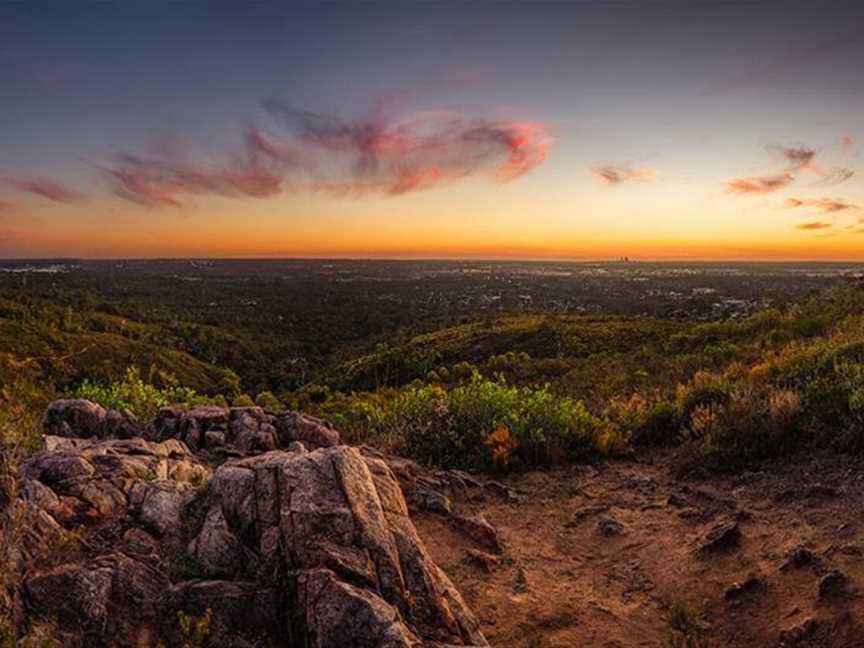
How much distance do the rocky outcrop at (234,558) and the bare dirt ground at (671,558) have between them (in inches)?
42.8

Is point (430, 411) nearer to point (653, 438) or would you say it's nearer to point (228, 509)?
point (653, 438)

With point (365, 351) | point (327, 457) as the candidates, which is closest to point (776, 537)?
point (327, 457)

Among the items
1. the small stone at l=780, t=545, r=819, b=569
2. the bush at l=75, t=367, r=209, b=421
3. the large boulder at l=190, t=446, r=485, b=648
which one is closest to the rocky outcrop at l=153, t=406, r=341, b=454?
the bush at l=75, t=367, r=209, b=421

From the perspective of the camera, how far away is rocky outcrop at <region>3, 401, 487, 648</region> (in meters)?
4.37

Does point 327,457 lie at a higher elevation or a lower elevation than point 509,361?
higher

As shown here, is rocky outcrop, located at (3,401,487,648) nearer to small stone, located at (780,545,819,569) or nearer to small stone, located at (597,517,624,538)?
small stone, located at (597,517,624,538)

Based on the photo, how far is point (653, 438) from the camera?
11.0m

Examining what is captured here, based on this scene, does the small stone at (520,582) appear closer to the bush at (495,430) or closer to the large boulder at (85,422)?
the bush at (495,430)

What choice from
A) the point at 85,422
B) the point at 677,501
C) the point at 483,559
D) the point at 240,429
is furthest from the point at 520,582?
the point at 85,422

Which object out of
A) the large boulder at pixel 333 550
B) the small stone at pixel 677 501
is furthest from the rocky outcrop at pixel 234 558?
the small stone at pixel 677 501

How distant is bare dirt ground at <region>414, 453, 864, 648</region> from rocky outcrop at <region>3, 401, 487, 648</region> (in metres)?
1.09

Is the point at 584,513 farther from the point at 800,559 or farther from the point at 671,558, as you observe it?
the point at 800,559

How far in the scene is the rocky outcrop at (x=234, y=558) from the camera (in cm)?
437

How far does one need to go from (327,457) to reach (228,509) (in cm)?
108
